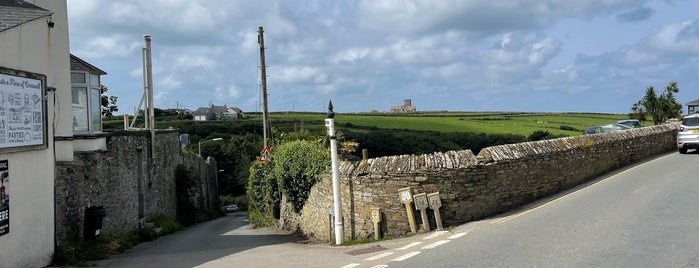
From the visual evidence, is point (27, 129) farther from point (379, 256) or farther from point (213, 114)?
point (213, 114)

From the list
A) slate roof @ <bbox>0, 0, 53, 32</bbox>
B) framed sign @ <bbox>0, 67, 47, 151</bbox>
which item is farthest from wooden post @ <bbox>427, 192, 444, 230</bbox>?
slate roof @ <bbox>0, 0, 53, 32</bbox>

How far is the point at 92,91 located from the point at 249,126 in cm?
7156

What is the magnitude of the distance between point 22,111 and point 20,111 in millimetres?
79

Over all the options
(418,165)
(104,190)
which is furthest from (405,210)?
(104,190)

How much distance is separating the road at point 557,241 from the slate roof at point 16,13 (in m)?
5.65

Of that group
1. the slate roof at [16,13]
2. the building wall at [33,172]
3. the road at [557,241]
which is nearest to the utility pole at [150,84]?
the road at [557,241]

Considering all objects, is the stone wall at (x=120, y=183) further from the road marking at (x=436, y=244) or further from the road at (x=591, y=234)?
the road at (x=591, y=234)

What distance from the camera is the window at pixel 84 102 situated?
52.1 feet

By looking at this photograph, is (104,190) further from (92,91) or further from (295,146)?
(295,146)

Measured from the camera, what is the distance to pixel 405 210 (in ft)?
40.8

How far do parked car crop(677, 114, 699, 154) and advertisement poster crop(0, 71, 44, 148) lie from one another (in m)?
24.4

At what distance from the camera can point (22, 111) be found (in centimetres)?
1052

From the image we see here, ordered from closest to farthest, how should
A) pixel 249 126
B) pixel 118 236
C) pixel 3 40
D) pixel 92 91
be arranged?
1. pixel 3 40
2. pixel 92 91
3. pixel 118 236
4. pixel 249 126

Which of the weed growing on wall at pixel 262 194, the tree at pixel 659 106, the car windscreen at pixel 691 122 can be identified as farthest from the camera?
the tree at pixel 659 106
